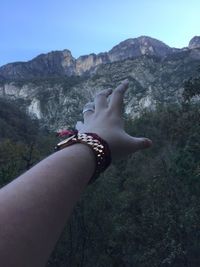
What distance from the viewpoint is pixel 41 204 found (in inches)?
32.1

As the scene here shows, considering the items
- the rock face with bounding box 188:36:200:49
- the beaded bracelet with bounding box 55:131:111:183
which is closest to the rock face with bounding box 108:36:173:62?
the rock face with bounding box 188:36:200:49

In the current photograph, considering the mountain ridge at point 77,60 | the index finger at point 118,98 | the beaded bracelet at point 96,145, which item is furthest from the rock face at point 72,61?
the beaded bracelet at point 96,145

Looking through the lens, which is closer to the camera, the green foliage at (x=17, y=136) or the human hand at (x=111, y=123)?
the human hand at (x=111, y=123)

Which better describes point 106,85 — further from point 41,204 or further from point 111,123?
point 41,204

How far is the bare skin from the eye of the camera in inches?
28.7

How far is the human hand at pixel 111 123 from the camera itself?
1185 millimetres

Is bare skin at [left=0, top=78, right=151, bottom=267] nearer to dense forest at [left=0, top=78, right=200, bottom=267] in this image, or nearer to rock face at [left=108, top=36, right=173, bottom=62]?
dense forest at [left=0, top=78, right=200, bottom=267]

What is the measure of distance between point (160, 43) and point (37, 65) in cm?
4664

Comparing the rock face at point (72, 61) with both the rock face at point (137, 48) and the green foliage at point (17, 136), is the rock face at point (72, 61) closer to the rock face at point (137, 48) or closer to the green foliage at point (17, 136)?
the rock face at point (137, 48)

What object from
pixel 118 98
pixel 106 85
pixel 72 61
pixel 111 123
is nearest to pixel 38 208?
pixel 111 123

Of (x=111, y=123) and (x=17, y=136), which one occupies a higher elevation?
(x=111, y=123)

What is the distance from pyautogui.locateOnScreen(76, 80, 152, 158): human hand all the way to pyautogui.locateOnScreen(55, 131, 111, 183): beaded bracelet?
0.09ft

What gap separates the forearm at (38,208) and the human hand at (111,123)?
0.66 ft

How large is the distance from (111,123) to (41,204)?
0.44m
